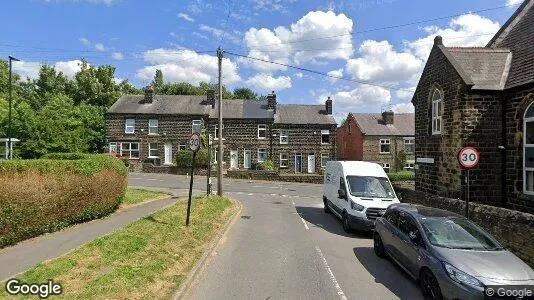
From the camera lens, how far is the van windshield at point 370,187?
13.9 meters

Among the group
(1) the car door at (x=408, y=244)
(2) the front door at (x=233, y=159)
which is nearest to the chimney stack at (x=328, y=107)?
(2) the front door at (x=233, y=159)

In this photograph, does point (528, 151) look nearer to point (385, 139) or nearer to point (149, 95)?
point (385, 139)

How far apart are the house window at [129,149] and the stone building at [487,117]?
3430cm

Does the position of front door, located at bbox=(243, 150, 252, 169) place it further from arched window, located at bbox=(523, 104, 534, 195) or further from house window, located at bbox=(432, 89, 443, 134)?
arched window, located at bbox=(523, 104, 534, 195)

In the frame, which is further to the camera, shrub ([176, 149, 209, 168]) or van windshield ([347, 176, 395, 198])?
shrub ([176, 149, 209, 168])

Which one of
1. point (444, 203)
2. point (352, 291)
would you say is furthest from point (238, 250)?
point (444, 203)

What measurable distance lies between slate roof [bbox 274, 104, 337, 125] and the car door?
34.8 metres

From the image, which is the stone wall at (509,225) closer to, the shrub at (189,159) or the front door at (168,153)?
the shrub at (189,159)

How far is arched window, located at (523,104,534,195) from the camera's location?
41.1 feet

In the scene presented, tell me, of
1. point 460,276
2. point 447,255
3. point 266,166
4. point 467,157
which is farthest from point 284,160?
point 460,276

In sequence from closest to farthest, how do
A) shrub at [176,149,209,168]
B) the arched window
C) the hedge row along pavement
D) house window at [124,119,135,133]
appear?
the hedge row along pavement < the arched window < shrub at [176,149,209,168] < house window at [124,119,135,133]

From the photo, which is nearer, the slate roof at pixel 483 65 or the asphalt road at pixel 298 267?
the asphalt road at pixel 298 267

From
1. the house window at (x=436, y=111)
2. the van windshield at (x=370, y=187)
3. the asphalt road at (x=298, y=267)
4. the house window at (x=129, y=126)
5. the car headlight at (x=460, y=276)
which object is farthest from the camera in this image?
the house window at (x=129, y=126)

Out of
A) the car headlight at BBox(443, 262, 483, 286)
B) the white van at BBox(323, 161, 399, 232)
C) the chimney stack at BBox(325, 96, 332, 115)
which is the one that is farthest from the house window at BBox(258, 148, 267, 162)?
the car headlight at BBox(443, 262, 483, 286)
